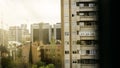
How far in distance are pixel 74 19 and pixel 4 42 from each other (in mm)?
1154

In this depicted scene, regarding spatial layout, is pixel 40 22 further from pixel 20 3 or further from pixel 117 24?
pixel 117 24

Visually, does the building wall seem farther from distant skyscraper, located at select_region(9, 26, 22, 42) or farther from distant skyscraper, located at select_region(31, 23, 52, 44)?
distant skyscraper, located at select_region(31, 23, 52, 44)

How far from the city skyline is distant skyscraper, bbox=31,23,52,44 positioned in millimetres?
137

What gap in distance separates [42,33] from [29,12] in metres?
0.67

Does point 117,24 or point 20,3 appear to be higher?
point 20,3

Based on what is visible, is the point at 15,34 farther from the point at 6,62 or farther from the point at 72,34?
the point at 72,34

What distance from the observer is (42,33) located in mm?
4852

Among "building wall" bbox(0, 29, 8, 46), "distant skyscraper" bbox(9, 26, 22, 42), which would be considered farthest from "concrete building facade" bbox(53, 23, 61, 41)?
"building wall" bbox(0, 29, 8, 46)

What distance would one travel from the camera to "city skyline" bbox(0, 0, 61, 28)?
5105 mm

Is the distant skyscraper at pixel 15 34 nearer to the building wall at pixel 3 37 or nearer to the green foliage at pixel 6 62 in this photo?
the building wall at pixel 3 37

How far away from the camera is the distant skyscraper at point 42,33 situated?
4.82 metres

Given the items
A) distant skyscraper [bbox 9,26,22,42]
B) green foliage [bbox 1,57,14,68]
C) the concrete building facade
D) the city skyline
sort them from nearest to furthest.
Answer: green foliage [bbox 1,57,14,68]
distant skyscraper [bbox 9,26,22,42]
the concrete building facade
the city skyline

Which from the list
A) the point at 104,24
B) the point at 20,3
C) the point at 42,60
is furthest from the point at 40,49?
Answer: the point at 104,24

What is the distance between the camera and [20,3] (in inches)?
209
